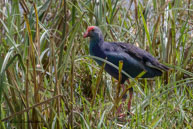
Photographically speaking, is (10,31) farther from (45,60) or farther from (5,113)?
(45,60)

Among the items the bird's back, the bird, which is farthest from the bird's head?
the bird's back

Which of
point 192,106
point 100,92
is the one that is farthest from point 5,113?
point 192,106

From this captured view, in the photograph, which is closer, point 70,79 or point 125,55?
point 70,79

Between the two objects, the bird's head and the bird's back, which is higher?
the bird's head

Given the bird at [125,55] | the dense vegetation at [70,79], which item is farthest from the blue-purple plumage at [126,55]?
the dense vegetation at [70,79]

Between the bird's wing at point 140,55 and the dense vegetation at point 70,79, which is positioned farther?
the bird's wing at point 140,55

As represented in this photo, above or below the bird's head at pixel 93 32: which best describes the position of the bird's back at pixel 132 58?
below

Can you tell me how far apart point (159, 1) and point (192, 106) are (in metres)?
1.47

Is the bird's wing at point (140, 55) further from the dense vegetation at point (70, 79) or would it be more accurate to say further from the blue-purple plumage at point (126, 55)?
the dense vegetation at point (70, 79)

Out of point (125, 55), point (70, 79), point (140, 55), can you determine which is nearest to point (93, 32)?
point (125, 55)

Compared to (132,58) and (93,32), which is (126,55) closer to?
(132,58)

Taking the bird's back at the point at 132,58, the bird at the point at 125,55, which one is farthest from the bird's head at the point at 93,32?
the bird's back at the point at 132,58

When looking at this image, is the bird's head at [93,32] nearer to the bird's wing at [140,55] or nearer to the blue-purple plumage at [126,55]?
the blue-purple plumage at [126,55]

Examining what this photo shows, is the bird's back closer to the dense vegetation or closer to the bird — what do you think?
the bird
